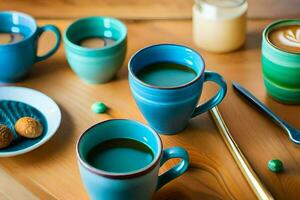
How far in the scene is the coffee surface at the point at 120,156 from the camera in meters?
0.57

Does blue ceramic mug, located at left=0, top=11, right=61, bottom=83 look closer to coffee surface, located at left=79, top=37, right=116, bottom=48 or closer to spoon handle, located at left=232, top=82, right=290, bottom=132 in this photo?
coffee surface, located at left=79, top=37, right=116, bottom=48

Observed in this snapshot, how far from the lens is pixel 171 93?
630 mm

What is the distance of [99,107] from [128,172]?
0.21 m

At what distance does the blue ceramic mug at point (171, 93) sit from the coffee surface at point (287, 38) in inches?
4.4

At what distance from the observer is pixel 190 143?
69 cm

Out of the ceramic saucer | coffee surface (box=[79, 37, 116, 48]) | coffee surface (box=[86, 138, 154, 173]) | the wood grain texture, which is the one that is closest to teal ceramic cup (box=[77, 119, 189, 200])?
coffee surface (box=[86, 138, 154, 173])

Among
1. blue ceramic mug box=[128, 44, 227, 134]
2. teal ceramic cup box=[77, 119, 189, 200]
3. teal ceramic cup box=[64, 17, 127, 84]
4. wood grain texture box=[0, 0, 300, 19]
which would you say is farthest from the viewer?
wood grain texture box=[0, 0, 300, 19]

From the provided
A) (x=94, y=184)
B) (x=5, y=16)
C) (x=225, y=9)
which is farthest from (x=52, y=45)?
(x=94, y=184)

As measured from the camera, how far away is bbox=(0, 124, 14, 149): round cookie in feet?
2.21

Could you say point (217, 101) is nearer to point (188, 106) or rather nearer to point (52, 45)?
point (188, 106)

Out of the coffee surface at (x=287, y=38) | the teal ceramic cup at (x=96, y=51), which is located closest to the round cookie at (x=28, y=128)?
the teal ceramic cup at (x=96, y=51)

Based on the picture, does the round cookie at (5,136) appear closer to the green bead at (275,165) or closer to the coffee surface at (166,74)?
the coffee surface at (166,74)

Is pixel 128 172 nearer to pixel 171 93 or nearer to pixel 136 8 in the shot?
pixel 171 93

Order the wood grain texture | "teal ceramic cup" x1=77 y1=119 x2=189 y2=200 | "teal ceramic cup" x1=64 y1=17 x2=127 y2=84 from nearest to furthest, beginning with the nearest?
"teal ceramic cup" x1=77 y1=119 x2=189 y2=200 → "teal ceramic cup" x1=64 y1=17 x2=127 y2=84 → the wood grain texture
